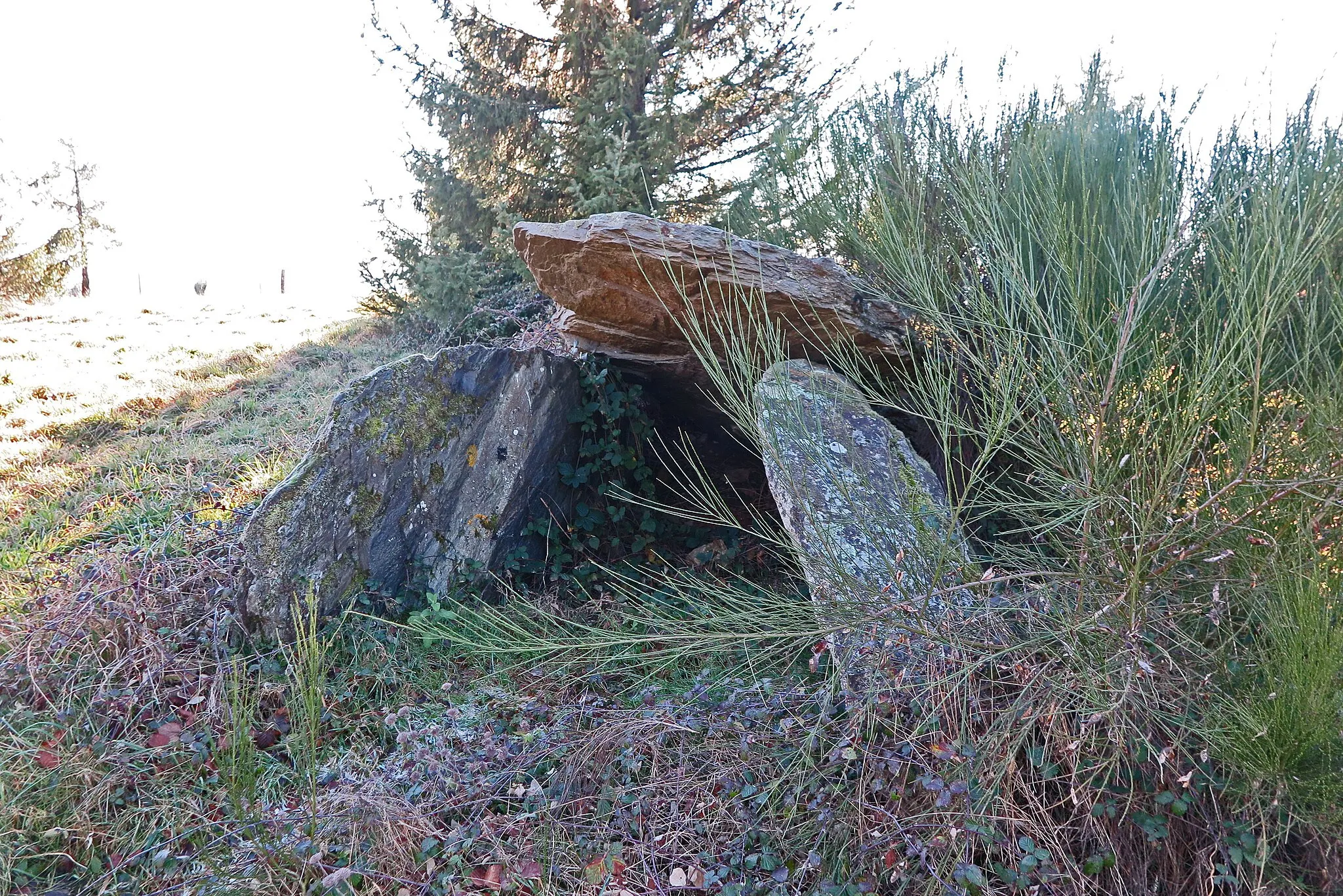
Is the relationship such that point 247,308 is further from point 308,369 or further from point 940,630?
point 940,630

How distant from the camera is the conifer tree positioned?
22.8ft

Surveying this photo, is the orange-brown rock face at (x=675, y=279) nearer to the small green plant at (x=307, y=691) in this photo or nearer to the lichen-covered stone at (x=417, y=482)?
the lichen-covered stone at (x=417, y=482)

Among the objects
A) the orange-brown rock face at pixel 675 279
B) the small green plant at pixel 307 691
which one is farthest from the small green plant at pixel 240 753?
the orange-brown rock face at pixel 675 279

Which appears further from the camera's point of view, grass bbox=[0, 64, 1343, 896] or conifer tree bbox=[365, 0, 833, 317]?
conifer tree bbox=[365, 0, 833, 317]

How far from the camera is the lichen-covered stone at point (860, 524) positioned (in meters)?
2.20

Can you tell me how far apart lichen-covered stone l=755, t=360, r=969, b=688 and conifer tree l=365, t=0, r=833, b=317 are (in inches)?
169

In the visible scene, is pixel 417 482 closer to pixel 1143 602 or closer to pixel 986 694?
pixel 986 694

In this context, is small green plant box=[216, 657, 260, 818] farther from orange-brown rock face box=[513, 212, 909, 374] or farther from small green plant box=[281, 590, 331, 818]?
orange-brown rock face box=[513, 212, 909, 374]

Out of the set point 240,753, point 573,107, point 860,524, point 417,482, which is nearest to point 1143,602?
point 860,524

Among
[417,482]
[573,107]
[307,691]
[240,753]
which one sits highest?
[573,107]

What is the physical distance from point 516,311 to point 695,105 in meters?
2.60

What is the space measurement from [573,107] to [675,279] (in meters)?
4.20

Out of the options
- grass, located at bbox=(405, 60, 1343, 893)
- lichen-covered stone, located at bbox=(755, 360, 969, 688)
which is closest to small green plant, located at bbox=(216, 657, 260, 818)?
grass, located at bbox=(405, 60, 1343, 893)

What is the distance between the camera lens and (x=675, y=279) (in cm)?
355
